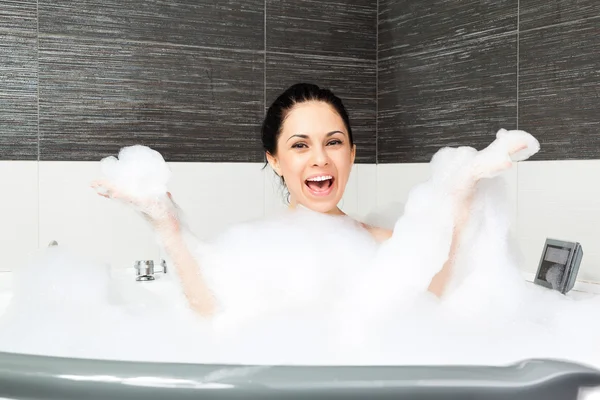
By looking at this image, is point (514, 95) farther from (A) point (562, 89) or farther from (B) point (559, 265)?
(B) point (559, 265)

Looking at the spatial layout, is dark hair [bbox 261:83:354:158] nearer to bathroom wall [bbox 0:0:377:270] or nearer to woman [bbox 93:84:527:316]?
woman [bbox 93:84:527:316]

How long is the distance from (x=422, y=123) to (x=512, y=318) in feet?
3.49

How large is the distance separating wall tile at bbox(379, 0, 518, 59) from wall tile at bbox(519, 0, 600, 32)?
4cm

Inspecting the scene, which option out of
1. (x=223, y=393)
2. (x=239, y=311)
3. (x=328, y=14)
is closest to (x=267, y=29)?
(x=328, y=14)

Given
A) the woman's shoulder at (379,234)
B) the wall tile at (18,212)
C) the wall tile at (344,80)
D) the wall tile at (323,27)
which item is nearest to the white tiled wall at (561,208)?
the woman's shoulder at (379,234)

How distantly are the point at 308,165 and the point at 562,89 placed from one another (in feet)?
2.53

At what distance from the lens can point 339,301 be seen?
1.73m

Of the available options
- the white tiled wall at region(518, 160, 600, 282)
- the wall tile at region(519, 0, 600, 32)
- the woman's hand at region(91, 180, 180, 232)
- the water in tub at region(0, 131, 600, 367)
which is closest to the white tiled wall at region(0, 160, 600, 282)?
the white tiled wall at region(518, 160, 600, 282)

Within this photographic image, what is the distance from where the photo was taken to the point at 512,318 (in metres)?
1.70

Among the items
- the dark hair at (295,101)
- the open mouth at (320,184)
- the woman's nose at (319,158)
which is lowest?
the open mouth at (320,184)

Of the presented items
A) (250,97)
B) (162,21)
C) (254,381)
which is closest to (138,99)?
(162,21)

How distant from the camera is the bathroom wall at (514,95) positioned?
2.00 meters

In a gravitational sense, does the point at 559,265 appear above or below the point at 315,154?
below

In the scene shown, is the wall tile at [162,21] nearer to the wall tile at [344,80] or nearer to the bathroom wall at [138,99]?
the bathroom wall at [138,99]
